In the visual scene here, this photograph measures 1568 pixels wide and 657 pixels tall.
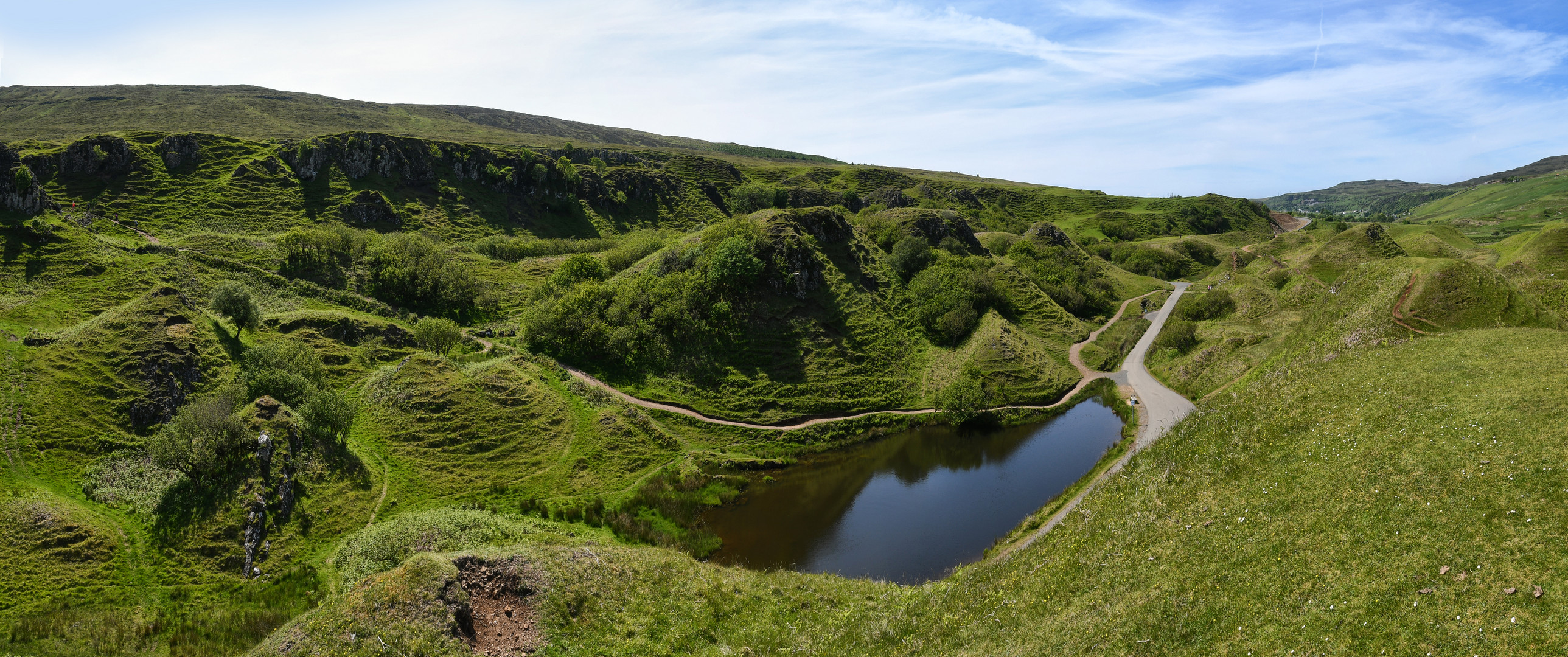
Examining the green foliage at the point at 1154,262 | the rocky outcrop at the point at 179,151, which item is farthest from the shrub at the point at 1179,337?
the rocky outcrop at the point at 179,151

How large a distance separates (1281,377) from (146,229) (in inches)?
5149

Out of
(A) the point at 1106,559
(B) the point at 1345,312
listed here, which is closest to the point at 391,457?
(A) the point at 1106,559

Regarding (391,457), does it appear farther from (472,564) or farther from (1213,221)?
(1213,221)

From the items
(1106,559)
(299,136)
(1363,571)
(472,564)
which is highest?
(299,136)

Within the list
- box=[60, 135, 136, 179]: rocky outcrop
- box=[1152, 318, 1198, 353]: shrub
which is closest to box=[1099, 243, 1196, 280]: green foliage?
box=[1152, 318, 1198, 353]: shrub

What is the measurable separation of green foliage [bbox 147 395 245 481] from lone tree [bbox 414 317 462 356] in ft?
79.9

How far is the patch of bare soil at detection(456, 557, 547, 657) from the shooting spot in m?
Answer: 20.0

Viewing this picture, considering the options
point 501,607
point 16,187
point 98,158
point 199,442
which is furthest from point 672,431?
point 98,158

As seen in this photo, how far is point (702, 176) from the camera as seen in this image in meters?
190

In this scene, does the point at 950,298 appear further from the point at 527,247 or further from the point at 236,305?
Answer: the point at 527,247

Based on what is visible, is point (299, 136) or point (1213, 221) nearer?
point (299, 136)

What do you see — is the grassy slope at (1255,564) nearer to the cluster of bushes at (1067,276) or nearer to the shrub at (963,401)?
the shrub at (963,401)

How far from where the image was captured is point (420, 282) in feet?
243

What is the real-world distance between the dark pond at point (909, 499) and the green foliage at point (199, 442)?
99.3 ft
